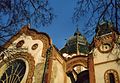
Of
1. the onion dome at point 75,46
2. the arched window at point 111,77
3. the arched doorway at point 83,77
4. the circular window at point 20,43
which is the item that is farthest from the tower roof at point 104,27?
the onion dome at point 75,46

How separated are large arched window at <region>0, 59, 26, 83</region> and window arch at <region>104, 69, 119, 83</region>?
21.1ft

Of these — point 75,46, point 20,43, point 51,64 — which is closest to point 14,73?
point 20,43

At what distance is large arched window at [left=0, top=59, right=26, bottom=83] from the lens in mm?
18438

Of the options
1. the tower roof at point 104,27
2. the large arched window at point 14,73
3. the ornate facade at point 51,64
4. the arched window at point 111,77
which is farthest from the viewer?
the large arched window at point 14,73

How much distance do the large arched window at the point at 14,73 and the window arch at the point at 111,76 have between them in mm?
6425

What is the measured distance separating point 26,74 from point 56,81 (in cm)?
246

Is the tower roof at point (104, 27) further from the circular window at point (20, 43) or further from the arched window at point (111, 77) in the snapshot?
the circular window at point (20, 43)

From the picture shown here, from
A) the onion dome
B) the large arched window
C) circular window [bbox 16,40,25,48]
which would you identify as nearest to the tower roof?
the large arched window

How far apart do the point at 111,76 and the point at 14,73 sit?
7604 mm

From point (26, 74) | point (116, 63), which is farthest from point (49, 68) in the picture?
point (116, 63)

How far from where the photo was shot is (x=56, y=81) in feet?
56.6

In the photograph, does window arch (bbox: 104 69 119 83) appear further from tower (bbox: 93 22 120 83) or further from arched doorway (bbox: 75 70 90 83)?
arched doorway (bbox: 75 70 90 83)

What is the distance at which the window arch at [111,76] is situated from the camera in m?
16.5

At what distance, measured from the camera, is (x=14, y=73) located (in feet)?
61.7
